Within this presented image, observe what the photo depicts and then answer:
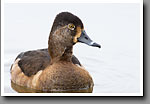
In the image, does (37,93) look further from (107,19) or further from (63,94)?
(107,19)

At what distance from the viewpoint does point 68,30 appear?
14953mm

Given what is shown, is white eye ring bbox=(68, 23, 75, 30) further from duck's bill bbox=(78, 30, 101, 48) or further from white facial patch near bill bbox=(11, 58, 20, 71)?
white facial patch near bill bbox=(11, 58, 20, 71)

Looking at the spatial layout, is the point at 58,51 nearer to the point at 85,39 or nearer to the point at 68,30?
the point at 68,30

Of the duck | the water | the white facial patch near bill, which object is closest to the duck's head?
the duck

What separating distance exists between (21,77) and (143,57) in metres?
2.15

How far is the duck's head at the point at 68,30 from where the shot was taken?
1488 centimetres

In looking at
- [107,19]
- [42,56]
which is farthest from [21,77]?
[107,19]

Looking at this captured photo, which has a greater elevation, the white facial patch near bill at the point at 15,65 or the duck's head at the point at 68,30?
the duck's head at the point at 68,30

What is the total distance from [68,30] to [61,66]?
62cm

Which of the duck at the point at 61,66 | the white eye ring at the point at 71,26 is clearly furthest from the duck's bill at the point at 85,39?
the white eye ring at the point at 71,26

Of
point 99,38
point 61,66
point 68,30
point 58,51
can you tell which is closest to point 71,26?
point 68,30

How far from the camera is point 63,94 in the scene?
14.6 meters

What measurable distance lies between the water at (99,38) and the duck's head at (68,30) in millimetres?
231

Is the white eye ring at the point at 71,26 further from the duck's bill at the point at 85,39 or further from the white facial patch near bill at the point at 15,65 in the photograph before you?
the white facial patch near bill at the point at 15,65
